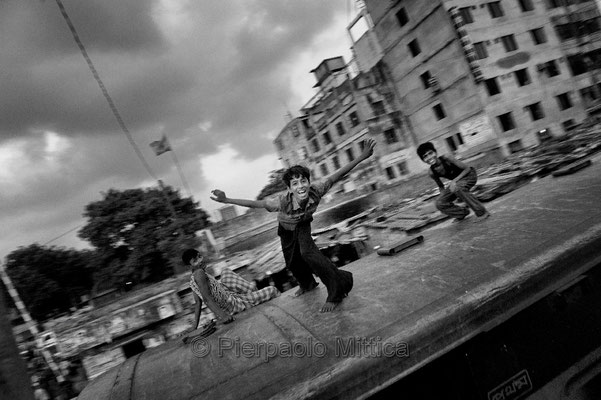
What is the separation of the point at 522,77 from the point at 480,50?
3.59m

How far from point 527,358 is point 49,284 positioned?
33.8 meters

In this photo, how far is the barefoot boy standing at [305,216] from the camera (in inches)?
113

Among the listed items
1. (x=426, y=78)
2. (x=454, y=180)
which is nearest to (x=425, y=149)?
(x=454, y=180)

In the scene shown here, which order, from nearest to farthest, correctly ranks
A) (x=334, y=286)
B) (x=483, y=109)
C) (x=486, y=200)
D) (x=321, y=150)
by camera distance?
(x=334, y=286) < (x=486, y=200) < (x=483, y=109) < (x=321, y=150)

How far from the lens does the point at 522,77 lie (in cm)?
2089

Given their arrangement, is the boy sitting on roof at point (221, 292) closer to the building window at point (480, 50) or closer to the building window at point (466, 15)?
the building window at point (480, 50)

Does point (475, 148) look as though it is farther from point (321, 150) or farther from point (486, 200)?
point (486, 200)

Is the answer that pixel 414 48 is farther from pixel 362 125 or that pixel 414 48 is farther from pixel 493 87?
pixel 362 125

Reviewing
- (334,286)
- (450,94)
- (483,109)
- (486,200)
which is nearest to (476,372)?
(334,286)

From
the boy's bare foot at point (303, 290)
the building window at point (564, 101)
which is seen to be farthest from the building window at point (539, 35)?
the boy's bare foot at point (303, 290)

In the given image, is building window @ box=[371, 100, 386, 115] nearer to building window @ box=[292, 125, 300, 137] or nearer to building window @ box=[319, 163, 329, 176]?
building window @ box=[319, 163, 329, 176]

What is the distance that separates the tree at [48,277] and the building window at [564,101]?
3621 cm

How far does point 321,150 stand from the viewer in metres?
30.4

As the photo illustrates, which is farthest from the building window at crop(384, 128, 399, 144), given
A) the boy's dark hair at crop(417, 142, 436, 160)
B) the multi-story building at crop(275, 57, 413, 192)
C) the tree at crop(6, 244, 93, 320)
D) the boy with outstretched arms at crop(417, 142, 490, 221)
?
the tree at crop(6, 244, 93, 320)
